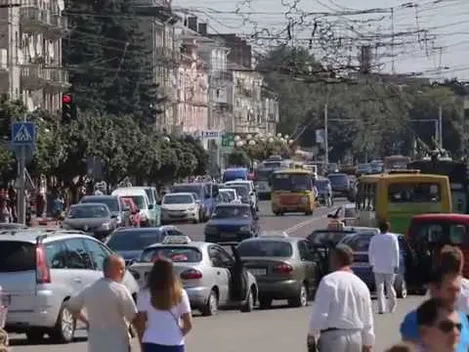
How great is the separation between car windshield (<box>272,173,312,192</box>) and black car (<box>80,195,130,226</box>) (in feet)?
93.5

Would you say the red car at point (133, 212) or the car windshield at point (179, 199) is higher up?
the red car at point (133, 212)

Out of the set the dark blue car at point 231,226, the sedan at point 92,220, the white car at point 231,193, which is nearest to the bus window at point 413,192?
the dark blue car at point 231,226

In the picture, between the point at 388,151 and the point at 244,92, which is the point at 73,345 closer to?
the point at 244,92

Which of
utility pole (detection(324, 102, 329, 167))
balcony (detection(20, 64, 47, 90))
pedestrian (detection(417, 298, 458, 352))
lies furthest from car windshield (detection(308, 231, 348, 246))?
utility pole (detection(324, 102, 329, 167))

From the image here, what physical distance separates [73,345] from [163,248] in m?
6.58

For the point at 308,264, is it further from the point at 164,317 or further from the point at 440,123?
the point at 440,123

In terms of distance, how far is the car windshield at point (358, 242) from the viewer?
110 ft

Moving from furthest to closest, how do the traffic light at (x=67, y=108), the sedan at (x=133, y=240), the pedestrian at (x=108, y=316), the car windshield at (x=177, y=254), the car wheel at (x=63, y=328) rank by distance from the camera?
the traffic light at (x=67, y=108)
the sedan at (x=133, y=240)
the car windshield at (x=177, y=254)
the car wheel at (x=63, y=328)
the pedestrian at (x=108, y=316)

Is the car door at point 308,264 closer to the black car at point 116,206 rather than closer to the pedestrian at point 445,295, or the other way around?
the pedestrian at point 445,295

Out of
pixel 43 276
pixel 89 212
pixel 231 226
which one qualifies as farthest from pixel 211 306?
pixel 231 226

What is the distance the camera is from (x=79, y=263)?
74.7ft

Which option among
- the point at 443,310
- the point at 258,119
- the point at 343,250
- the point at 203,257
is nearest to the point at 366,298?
the point at 343,250

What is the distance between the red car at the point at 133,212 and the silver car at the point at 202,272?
26.1 metres

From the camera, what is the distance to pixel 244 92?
493 ft
